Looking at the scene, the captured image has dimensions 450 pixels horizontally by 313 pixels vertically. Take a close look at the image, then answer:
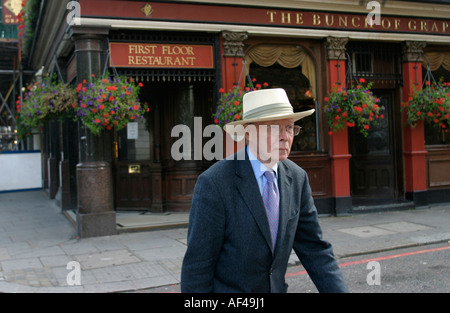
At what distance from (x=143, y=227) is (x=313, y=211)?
6.92 metres

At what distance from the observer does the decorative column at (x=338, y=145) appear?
10445mm

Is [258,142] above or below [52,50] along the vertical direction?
below

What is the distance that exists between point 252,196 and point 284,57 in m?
8.43

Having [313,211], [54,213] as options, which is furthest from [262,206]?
[54,213]

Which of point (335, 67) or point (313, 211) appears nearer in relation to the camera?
point (313, 211)

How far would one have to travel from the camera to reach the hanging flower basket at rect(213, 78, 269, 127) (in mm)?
8664

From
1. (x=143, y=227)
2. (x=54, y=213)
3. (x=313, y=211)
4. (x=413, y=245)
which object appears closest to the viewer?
(x=313, y=211)

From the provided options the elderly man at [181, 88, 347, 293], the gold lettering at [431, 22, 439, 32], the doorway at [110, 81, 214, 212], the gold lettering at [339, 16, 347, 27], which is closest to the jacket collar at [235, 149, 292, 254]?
the elderly man at [181, 88, 347, 293]

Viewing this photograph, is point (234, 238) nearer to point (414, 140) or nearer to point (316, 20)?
point (316, 20)

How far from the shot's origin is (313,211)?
2.67 metres

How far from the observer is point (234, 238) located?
2.32 m
